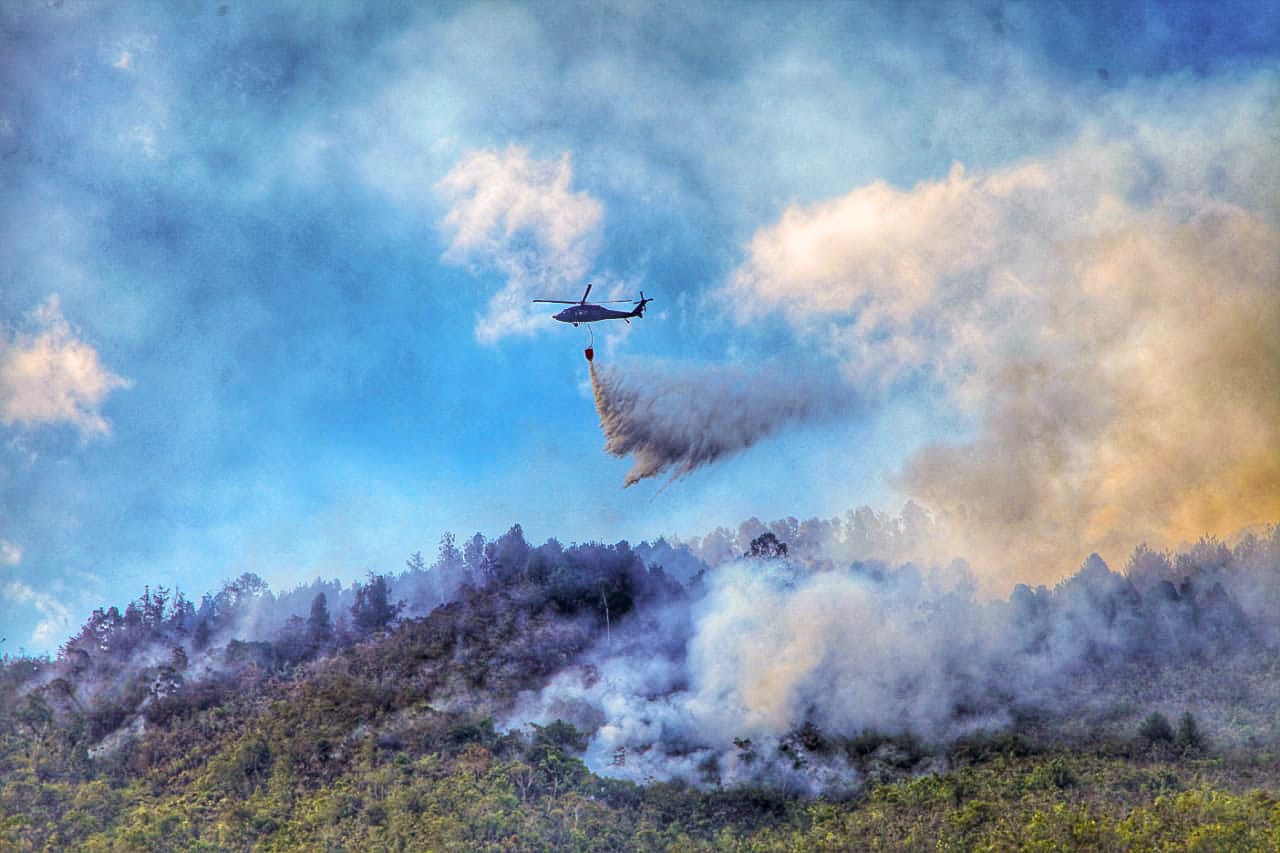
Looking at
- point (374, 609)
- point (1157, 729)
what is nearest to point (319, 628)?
point (374, 609)

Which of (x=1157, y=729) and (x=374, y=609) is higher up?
(x=374, y=609)

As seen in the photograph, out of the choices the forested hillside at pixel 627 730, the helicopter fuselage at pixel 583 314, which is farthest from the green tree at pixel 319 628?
the helicopter fuselage at pixel 583 314

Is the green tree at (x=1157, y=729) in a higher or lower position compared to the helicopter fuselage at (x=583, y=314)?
lower

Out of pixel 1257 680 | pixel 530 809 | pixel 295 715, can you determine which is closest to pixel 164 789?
pixel 295 715

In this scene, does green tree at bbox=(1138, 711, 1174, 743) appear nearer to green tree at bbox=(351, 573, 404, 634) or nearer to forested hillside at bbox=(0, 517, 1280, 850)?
forested hillside at bbox=(0, 517, 1280, 850)

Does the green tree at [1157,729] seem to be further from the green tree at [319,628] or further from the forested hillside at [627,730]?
the green tree at [319,628]

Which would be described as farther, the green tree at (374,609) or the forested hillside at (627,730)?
the green tree at (374,609)

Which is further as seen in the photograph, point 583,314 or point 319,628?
point 319,628

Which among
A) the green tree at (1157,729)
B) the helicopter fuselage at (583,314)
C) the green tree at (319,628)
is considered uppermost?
the helicopter fuselage at (583,314)

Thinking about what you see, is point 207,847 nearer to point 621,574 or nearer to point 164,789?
point 164,789

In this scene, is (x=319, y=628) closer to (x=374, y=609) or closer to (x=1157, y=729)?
(x=374, y=609)

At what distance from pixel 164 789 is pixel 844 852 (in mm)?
55478

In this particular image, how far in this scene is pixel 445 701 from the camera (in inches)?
4508

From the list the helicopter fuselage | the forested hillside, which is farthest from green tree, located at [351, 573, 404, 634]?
the helicopter fuselage
